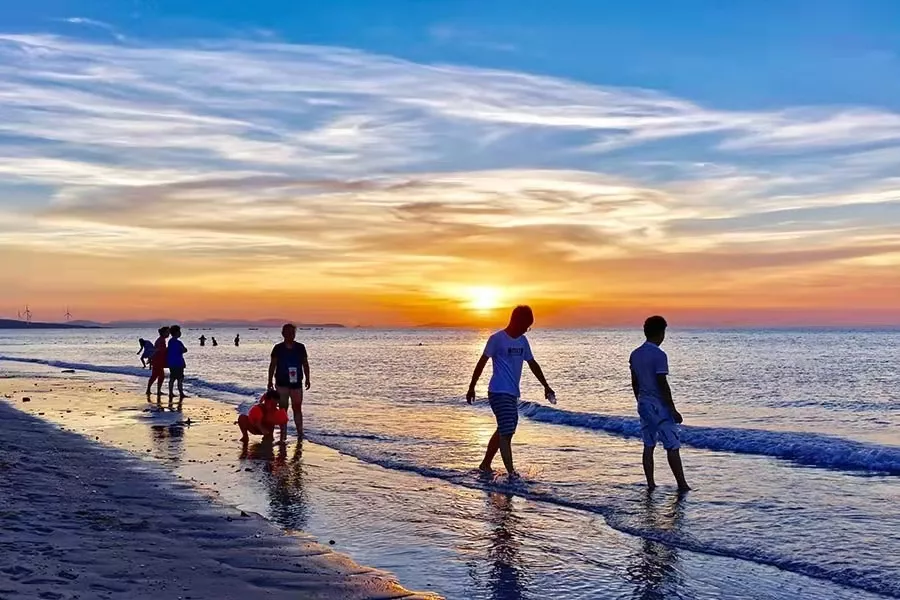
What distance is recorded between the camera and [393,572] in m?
6.49

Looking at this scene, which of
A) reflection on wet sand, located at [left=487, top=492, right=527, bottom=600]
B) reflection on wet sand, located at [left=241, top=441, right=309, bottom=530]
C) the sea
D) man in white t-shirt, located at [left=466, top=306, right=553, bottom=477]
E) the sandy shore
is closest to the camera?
the sandy shore

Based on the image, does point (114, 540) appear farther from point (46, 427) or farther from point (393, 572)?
point (46, 427)

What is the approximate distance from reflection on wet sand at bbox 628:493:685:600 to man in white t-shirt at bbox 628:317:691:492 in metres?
0.90

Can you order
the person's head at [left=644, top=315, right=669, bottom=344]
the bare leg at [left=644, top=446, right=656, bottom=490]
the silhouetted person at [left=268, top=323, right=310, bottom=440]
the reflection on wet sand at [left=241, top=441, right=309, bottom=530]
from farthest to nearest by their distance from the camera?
1. the silhouetted person at [left=268, top=323, right=310, bottom=440]
2. the bare leg at [left=644, top=446, right=656, bottom=490]
3. the person's head at [left=644, top=315, right=669, bottom=344]
4. the reflection on wet sand at [left=241, top=441, right=309, bottom=530]

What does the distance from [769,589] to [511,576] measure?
79.5 inches

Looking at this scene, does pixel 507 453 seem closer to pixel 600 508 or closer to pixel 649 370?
pixel 600 508

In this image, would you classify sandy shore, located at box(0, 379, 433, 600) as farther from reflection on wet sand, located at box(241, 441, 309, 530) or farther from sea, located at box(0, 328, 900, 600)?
sea, located at box(0, 328, 900, 600)

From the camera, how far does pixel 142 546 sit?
6.71 m

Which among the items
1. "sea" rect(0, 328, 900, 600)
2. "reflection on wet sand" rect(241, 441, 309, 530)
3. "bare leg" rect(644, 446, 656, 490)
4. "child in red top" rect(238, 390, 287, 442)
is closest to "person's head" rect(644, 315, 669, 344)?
"bare leg" rect(644, 446, 656, 490)

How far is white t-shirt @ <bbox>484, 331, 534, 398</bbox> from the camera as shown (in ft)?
35.0

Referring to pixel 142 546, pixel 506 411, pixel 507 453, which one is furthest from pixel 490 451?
pixel 142 546

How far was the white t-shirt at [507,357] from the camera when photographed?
10.7 metres

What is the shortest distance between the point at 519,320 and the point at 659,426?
221cm

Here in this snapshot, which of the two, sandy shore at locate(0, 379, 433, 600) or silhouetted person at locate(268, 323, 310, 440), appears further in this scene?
silhouetted person at locate(268, 323, 310, 440)
